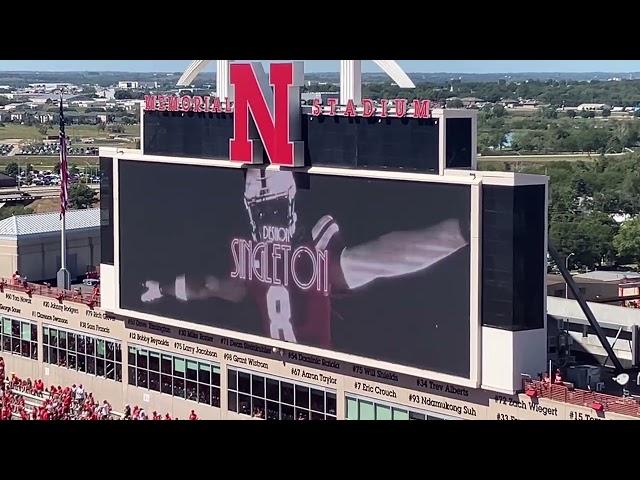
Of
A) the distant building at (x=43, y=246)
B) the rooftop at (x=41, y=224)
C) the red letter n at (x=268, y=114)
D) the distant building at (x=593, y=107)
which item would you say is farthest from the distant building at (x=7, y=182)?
the red letter n at (x=268, y=114)

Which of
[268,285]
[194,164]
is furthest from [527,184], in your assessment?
[194,164]

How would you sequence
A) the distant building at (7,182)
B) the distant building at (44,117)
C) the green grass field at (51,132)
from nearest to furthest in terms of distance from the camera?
the distant building at (7,182), the green grass field at (51,132), the distant building at (44,117)

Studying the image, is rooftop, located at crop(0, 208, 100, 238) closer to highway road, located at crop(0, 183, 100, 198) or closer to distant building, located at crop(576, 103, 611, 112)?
highway road, located at crop(0, 183, 100, 198)

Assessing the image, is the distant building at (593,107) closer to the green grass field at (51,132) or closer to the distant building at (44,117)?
the green grass field at (51,132)

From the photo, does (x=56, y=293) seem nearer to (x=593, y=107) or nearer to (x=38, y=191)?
(x=38, y=191)

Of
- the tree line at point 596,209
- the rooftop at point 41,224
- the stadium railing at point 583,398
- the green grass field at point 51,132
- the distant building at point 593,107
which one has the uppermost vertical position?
the distant building at point 593,107

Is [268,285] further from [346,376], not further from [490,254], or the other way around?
[490,254]

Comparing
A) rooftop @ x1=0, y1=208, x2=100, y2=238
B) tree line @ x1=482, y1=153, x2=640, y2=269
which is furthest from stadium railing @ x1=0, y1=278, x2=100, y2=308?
tree line @ x1=482, y1=153, x2=640, y2=269
